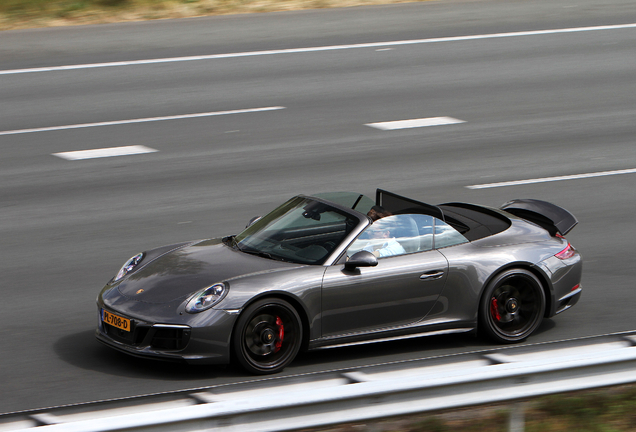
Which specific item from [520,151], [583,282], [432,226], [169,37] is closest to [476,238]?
[432,226]

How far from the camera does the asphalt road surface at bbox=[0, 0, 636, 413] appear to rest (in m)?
8.01

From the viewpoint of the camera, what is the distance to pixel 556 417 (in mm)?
5824

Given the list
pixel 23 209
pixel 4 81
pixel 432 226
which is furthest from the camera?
pixel 4 81

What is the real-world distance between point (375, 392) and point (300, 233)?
293 centimetres

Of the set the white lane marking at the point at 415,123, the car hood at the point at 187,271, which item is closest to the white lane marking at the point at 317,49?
the white lane marking at the point at 415,123

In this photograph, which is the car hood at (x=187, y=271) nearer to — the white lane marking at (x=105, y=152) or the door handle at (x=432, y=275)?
the door handle at (x=432, y=275)

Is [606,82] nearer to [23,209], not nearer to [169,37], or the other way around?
[169,37]

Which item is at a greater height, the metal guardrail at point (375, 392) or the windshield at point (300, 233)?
the windshield at point (300, 233)

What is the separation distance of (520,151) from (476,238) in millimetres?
6393

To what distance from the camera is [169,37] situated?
19516 millimetres

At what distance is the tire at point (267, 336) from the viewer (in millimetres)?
6727

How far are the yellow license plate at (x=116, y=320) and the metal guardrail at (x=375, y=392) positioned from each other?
2227mm

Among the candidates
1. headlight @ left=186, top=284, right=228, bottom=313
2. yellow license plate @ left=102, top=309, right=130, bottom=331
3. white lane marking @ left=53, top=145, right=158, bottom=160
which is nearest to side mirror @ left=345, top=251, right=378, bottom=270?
headlight @ left=186, top=284, right=228, bottom=313

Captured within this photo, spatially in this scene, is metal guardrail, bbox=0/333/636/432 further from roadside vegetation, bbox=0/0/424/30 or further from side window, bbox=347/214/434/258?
roadside vegetation, bbox=0/0/424/30
